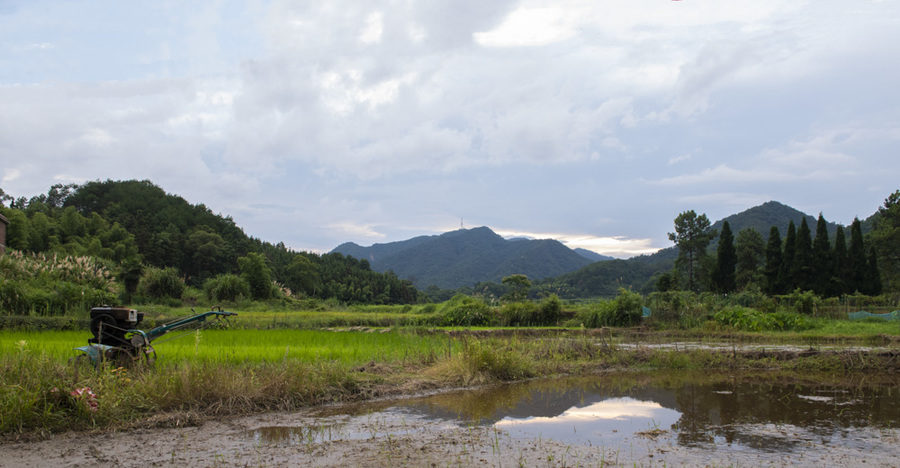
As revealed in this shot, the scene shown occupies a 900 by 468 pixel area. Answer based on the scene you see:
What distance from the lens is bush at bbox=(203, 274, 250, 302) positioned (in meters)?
27.5

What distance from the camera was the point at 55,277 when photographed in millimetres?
20234

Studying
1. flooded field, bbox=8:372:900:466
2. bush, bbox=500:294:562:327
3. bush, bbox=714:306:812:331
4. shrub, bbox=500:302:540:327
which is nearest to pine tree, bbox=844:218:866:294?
bush, bbox=714:306:812:331

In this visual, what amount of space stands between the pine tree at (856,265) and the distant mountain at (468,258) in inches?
2949

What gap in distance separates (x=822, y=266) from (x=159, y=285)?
45190 millimetres

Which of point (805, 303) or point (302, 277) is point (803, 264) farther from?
point (302, 277)

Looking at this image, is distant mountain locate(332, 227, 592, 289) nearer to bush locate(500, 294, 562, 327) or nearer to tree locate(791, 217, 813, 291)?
tree locate(791, 217, 813, 291)

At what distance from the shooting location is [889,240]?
145ft

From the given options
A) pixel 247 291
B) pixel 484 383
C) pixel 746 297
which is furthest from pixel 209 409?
pixel 746 297

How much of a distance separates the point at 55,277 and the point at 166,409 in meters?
18.5

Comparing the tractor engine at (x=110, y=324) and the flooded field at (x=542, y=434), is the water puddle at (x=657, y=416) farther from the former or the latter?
the tractor engine at (x=110, y=324)

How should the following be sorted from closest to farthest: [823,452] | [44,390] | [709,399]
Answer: [823,452] < [44,390] < [709,399]

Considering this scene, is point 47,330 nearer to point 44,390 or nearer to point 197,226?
point 44,390

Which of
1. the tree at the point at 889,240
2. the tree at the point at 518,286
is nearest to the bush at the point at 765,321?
the tree at the point at 518,286

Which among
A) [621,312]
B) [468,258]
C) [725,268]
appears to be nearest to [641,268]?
[725,268]
